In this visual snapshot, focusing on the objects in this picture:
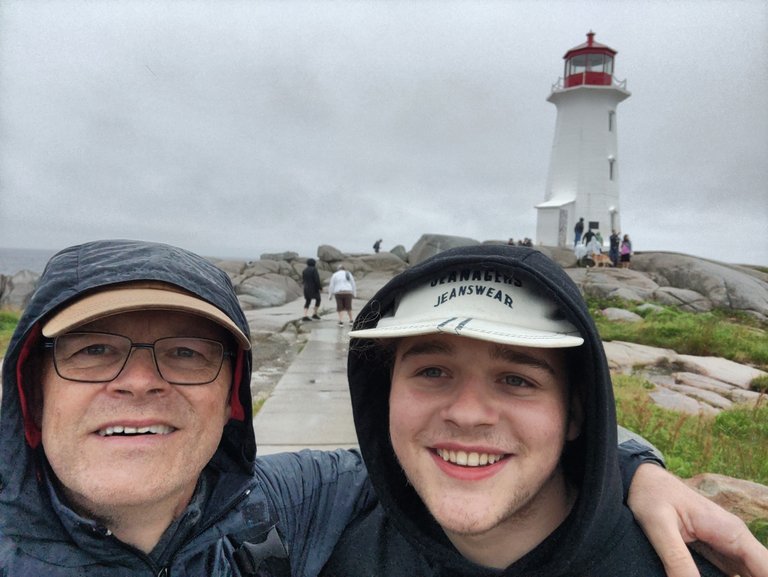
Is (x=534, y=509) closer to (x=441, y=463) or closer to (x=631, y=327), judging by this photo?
(x=441, y=463)

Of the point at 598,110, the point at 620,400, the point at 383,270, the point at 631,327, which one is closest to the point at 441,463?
the point at 620,400

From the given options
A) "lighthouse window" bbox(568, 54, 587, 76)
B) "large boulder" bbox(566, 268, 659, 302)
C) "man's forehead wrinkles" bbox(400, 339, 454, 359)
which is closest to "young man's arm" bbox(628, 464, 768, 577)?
"man's forehead wrinkles" bbox(400, 339, 454, 359)

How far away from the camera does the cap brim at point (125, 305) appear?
58.9 inches

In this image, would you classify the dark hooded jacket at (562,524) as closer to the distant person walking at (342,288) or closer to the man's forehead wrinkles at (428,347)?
the man's forehead wrinkles at (428,347)

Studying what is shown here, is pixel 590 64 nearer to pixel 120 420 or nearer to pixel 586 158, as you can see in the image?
pixel 586 158

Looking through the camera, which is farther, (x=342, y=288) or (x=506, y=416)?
(x=342, y=288)

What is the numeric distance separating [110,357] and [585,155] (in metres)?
31.9

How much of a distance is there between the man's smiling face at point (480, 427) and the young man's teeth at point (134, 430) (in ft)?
2.37

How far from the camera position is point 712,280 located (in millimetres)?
20188

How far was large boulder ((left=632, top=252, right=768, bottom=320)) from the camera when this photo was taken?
1880 cm

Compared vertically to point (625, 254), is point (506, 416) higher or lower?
lower

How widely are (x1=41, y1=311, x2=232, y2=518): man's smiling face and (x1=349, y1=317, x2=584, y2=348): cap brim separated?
0.68m

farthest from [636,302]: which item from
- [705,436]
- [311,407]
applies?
[311,407]

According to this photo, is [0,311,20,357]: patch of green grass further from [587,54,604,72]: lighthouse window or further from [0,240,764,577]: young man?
[587,54,604,72]: lighthouse window
